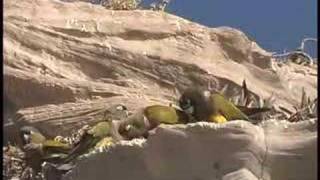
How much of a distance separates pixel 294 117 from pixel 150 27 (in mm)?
2086

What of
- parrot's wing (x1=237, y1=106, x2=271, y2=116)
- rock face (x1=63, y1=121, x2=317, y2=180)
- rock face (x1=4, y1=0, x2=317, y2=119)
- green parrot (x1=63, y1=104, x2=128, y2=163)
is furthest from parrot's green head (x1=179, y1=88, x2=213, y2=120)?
rock face (x1=4, y1=0, x2=317, y2=119)

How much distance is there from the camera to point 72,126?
625 cm

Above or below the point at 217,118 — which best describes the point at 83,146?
below

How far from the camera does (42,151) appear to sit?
18.1 feet

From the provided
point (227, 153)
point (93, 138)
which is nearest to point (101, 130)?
point (93, 138)

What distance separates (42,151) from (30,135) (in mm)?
484

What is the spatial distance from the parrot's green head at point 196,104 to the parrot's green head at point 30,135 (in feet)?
3.17

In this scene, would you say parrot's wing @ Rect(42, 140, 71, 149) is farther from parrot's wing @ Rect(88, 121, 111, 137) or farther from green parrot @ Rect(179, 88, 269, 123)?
green parrot @ Rect(179, 88, 269, 123)

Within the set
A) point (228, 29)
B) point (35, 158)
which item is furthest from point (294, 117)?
point (228, 29)

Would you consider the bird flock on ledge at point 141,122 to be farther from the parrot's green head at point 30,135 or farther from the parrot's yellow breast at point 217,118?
the parrot's green head at point 30,135

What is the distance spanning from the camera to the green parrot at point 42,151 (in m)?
5.33

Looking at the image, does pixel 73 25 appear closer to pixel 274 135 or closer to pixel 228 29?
pixel 228 29

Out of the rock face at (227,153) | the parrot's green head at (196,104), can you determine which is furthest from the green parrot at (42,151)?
the rock face at (227,153)

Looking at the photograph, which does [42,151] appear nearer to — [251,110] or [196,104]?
[196,104]
